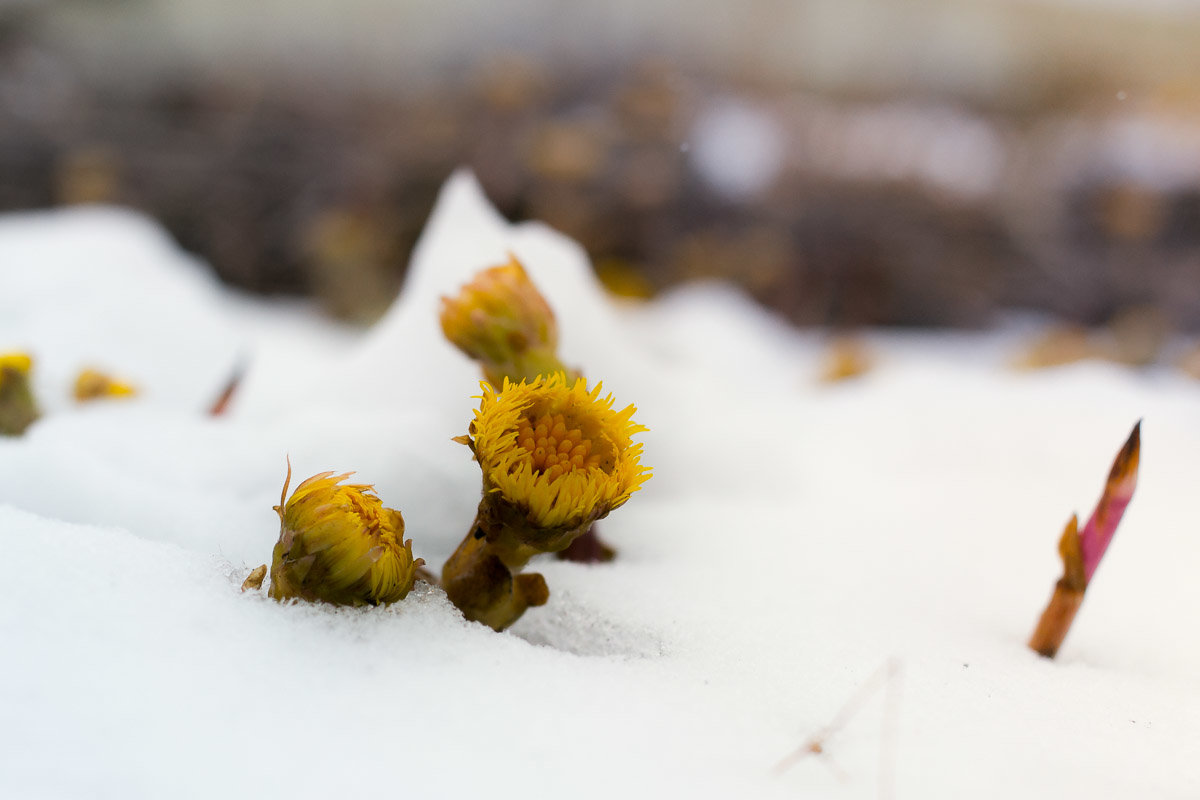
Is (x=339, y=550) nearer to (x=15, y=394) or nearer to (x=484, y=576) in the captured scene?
Answer: (x=484, y=576)

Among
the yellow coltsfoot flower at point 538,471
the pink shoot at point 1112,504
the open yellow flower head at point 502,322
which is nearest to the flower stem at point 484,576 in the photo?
the yellow coltsfoot flower at point 538,471

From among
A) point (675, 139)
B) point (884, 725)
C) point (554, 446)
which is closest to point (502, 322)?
point (554, 446)

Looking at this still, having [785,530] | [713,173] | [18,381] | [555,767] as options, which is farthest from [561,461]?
[713,173]

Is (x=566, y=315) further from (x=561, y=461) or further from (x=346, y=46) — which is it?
(x=346, y=46)

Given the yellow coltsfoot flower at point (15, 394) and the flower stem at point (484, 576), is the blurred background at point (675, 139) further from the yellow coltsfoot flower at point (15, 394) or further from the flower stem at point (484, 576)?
the flower stem at point (484, 576)

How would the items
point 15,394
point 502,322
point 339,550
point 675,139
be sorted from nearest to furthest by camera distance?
point 339,550 → point 502,322 → point 15,394 → point 675,139

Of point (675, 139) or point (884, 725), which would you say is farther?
point (675, 139)

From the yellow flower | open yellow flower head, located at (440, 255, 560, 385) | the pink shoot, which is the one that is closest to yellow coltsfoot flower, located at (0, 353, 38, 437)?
the yellow flower

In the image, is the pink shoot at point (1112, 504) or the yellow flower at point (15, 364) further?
the yellow flower at point (15, 364)
